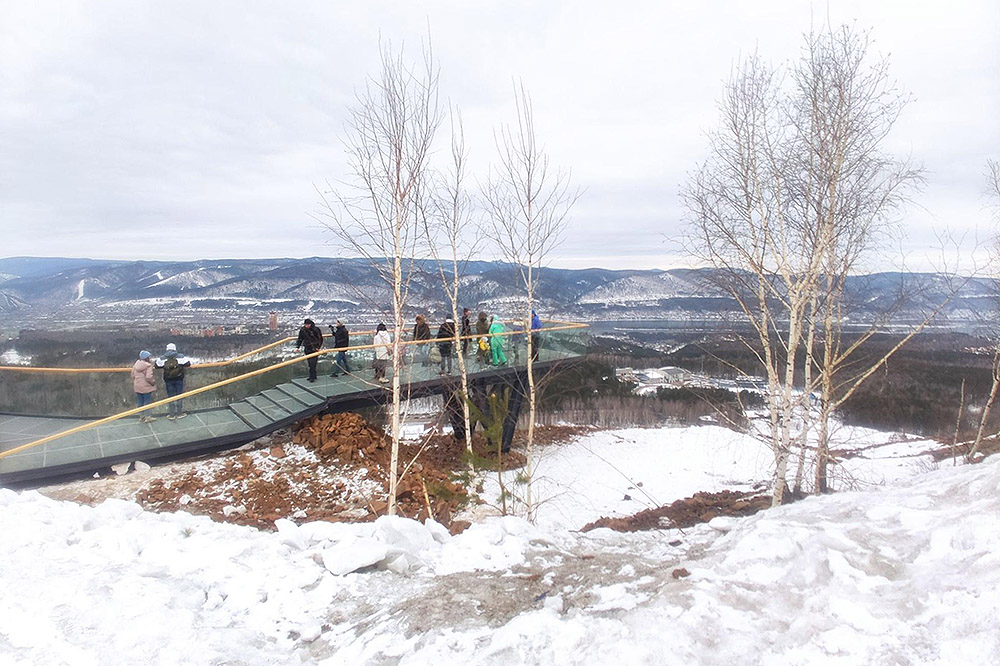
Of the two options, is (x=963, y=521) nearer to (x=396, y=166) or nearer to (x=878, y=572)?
(x=878, y=572)

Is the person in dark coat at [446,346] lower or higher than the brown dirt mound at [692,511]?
higher

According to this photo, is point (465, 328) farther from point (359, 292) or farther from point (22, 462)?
point (22, 462)

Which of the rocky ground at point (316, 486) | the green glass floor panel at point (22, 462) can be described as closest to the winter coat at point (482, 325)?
the rocky ground at point (316, 486)

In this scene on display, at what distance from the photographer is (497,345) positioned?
51.7 feet

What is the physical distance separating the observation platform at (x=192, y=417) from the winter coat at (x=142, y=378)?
313 mm

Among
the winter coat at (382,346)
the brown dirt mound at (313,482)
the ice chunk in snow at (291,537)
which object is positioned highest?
the winter coat at (382,346)

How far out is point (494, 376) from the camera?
52.5 feet

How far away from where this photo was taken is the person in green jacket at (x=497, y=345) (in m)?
15.5

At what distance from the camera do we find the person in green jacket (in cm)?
1551

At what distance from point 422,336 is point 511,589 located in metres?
10.5

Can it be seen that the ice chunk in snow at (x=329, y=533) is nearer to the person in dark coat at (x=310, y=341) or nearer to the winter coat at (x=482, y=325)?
the person in dark coat at (x=310, y=341)

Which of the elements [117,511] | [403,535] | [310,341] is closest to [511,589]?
[403,535]

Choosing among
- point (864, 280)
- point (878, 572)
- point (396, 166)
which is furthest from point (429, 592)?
point (864, 280)

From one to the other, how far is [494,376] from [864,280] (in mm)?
9731
